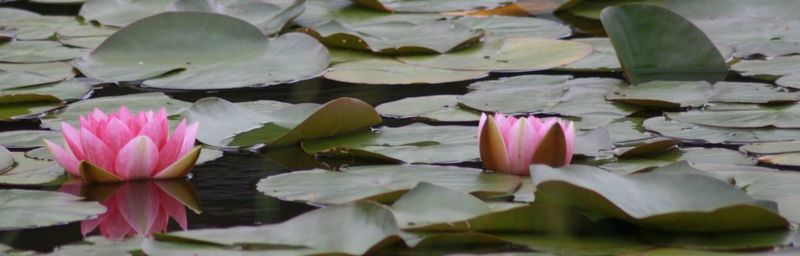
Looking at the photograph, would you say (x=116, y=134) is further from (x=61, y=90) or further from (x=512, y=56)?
(x=512, y=56)

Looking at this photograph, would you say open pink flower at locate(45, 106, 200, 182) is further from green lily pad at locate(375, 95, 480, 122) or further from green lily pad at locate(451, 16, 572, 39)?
green lily pad at locate(451, 16, 572, 39)

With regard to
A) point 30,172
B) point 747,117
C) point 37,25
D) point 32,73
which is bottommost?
point 37,25

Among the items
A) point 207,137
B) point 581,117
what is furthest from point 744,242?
point 207,137

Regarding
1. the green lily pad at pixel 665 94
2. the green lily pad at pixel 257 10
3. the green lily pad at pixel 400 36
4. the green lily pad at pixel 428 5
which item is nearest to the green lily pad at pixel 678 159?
the green lily pad at pixel 665 94

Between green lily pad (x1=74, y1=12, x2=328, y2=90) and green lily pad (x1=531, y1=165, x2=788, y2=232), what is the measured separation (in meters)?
1.31

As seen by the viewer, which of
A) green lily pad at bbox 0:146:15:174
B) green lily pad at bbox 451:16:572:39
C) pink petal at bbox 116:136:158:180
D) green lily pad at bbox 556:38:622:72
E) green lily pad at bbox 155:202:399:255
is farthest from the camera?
green lily pad at bbox 451:16:572:39

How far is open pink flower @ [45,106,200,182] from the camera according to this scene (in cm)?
210

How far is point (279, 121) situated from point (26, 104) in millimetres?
622

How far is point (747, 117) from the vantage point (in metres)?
2.46

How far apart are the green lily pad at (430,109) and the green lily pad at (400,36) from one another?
555 millimetres

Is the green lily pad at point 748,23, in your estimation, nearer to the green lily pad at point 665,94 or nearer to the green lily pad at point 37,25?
the green lily pad at point 665,94

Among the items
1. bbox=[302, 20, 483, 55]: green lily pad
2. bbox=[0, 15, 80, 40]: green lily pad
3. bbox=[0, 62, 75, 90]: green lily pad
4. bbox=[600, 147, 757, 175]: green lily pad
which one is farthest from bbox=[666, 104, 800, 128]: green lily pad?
bbox=[0, 15, 80, 40]: green lily pad

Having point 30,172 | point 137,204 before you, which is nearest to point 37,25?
point 30,172

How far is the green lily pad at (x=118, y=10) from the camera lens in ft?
12.9
